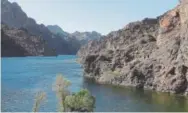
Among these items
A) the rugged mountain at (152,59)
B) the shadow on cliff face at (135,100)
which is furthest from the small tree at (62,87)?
the rugged mountain at (152,59)

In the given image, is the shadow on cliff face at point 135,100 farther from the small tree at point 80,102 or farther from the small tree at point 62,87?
the small tree at point 62,87

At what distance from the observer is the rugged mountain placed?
112 metres

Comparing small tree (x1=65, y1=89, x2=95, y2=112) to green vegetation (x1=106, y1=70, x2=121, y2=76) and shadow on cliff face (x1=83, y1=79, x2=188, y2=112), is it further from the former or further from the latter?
green vegetation (x1=106, y1=70, x2=121, y2=76)

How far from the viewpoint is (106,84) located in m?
136

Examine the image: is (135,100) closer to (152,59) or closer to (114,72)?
(152,59)

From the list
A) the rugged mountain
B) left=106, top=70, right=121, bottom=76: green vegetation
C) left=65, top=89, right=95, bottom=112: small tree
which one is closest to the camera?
left=65, top=89, right=95, bottom=112: small tree

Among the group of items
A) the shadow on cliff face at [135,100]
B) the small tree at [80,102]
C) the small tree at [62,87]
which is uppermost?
the small tree at [62,87]

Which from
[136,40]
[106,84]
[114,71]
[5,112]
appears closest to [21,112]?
[5,112]

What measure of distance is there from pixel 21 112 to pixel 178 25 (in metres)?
62.8

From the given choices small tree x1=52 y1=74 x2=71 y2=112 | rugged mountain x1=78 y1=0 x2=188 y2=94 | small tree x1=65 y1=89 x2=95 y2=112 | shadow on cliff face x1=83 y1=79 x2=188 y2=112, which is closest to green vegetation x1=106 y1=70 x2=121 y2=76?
rugged mountain x1=78 y1=0 x2=188 y2=94

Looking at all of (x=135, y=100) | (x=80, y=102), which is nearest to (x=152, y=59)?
(x=135, y=100)

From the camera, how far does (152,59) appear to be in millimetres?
128375

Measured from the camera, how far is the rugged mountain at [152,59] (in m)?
112

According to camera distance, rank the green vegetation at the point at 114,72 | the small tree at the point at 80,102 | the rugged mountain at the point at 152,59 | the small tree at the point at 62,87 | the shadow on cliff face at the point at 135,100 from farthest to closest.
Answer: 1. the green vegetation at the point at 114,72
2. the rugged mountain at the point at 152,59
3. the shadow on cliff face at the point at 135,100
4. the small tree at the point at 80,102
5. the small tree at the point at 62,87
